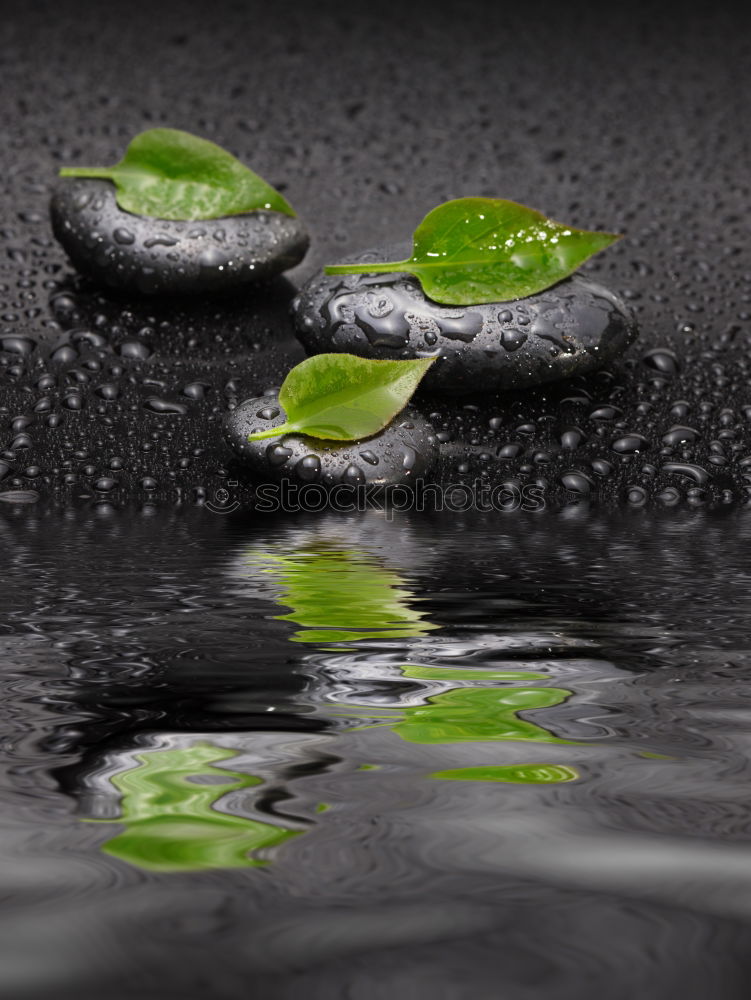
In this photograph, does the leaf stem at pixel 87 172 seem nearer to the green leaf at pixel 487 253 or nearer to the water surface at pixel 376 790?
the green leaf at pixel 487 253

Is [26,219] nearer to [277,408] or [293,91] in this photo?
[293,91]

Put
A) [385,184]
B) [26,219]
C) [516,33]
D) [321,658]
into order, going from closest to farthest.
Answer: [321,658] → [26,219] → [385,184] → [516,33]

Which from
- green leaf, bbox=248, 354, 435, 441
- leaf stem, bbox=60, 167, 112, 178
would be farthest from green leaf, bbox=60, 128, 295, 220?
green leaf, bbox=248, 354, 435, 441

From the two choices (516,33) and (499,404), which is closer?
(499,404)

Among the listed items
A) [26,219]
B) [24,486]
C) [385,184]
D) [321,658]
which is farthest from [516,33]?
[321,658]

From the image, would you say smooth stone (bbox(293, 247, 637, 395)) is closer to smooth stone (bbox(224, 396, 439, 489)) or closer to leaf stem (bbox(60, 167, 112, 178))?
smooth stone (bbox(224, 396, 439, 489))

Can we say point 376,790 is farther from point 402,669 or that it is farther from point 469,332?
point 469,332

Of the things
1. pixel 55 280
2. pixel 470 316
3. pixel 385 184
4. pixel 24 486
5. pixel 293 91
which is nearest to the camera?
pixel 24 486

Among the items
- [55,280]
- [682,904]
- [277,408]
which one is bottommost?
[682,904]
